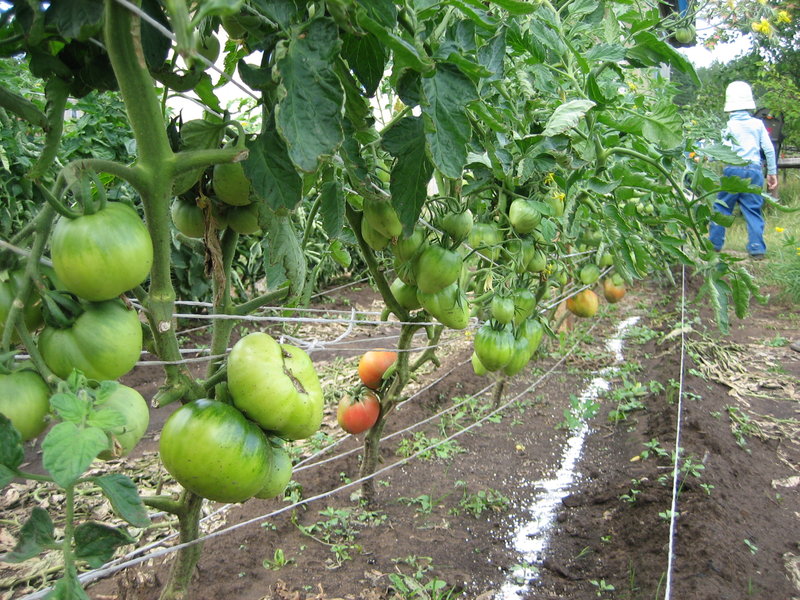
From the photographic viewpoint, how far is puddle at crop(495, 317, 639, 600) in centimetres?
192

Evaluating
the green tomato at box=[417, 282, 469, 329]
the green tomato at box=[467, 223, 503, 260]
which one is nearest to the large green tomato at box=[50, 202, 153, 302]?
the green tomato at box=[417, 282, 469, 329]

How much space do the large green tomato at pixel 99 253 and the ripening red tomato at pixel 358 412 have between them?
132cm

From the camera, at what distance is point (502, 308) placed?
1620 mm

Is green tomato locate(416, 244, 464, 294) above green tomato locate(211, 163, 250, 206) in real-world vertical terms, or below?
below

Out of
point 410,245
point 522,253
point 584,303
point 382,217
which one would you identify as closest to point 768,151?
point 584,303

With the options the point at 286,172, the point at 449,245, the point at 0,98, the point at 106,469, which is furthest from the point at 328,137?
the point at 106,469

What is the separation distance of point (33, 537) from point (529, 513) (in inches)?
79.6

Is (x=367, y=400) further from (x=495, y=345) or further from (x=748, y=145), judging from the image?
(x=748, y=145)

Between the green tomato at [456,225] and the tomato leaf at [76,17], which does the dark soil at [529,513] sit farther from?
the tomato leaf at [76,17]

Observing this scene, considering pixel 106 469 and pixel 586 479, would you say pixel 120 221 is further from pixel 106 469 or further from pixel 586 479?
pixel 586 479

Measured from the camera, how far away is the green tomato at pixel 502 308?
162cm

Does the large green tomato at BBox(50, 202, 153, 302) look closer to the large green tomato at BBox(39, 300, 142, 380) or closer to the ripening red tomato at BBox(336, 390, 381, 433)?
the large green tomato at BBox(39, 300, 142, 380)

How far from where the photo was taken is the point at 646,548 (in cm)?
203

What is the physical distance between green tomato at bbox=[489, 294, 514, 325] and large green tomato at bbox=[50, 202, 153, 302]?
1.12 meters
